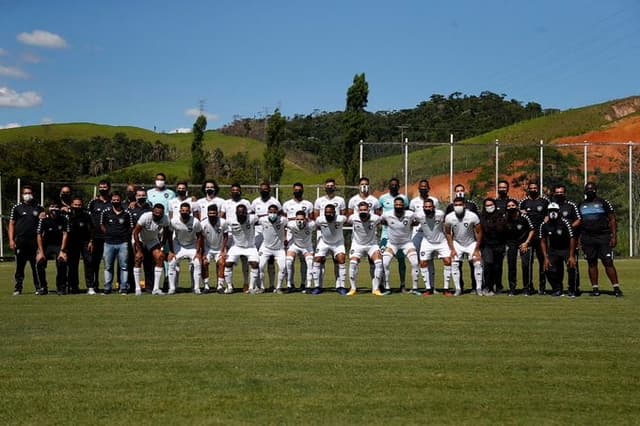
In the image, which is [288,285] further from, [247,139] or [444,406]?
[247,139]

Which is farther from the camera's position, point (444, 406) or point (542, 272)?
point (542, 272)

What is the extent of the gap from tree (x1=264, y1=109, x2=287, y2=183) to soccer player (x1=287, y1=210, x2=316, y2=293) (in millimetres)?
31840

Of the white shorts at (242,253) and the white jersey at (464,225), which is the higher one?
the white jersey at (464,225)

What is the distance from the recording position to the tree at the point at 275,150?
49.8m

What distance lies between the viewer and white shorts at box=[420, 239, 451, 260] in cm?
1736

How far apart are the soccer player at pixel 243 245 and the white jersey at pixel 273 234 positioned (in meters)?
0.28

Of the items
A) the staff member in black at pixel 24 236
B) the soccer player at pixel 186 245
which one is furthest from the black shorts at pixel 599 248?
the staff member in black at pixel 24 236

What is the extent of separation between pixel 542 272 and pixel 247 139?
94.1m

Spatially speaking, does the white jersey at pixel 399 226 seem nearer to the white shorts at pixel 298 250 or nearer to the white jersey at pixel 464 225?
the white jersey at pixel 464 225

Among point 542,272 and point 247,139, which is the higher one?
point 247,139

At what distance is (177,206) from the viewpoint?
1802cm

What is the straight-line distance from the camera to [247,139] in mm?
109875

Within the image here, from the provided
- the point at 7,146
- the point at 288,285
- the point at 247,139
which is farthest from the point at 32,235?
the point at 247,139

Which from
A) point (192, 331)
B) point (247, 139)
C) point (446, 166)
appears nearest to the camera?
point (192, 331)
